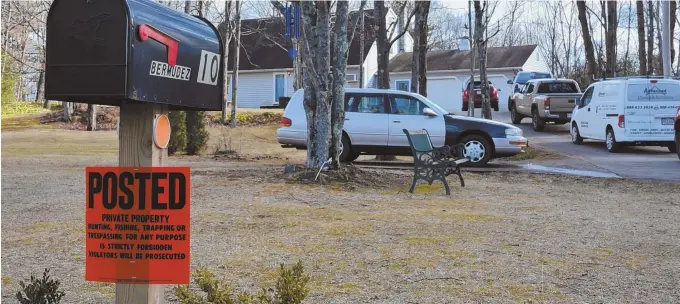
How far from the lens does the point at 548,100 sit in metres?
25.8

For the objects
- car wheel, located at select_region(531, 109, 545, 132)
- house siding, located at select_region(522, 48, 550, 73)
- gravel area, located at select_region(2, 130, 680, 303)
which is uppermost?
house siding, located at select_region(522, 48, 550, 73)

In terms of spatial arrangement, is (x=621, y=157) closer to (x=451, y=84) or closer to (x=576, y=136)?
(x=576, y=136)

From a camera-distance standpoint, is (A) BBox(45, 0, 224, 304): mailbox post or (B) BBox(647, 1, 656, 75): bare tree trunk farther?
(B) BBox(647, 1, 656, 75): bare tree trunk

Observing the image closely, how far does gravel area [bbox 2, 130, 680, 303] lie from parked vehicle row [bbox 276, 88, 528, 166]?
10.3ft

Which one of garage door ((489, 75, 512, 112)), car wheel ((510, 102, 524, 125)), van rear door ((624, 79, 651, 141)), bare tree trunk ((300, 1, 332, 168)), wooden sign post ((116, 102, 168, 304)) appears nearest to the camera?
wooden sign post ((116, 102, 168, 304))

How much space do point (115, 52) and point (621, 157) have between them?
16.4m

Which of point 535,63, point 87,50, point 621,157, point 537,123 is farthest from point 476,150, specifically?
point 535,63

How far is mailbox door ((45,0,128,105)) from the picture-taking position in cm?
293

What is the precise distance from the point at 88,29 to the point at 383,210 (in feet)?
20.4

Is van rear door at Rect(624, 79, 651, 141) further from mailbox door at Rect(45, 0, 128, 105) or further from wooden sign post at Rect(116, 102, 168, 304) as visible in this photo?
mailbox door at Rect(45, 0, 128, 105)

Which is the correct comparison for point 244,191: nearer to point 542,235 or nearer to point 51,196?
point 51,196

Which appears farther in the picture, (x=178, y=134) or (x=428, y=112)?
(x=178, y=134)

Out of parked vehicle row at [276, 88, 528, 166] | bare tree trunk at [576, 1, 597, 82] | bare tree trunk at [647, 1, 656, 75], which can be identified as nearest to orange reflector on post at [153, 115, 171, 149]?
parked vehicle row at [276, 88, 528, 166]

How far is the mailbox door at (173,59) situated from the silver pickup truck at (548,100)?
76.7ft
